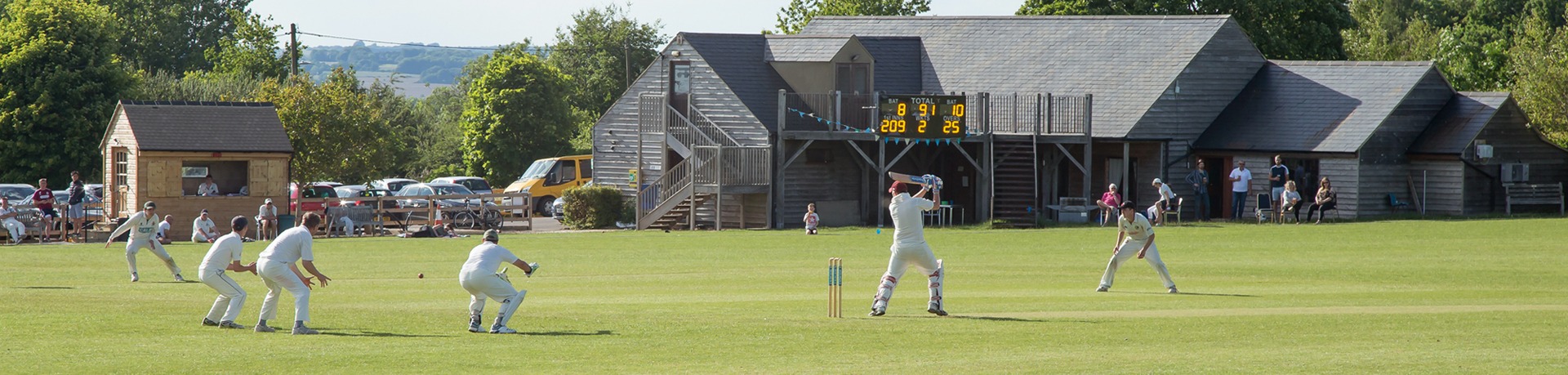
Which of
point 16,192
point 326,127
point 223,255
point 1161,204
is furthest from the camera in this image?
point 326,127

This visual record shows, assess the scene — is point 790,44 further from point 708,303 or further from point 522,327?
point 522,327

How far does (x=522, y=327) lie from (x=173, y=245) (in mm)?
19680

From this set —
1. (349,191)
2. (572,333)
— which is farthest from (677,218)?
(572,333)

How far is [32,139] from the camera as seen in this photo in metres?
51.5

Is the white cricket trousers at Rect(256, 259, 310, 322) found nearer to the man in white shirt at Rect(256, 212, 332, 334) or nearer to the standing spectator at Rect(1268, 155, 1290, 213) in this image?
the man in white shirt at Rect(256, 212, 332, 334)

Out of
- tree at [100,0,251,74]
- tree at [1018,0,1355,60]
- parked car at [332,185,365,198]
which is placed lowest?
parked car at [332,185,365,198]

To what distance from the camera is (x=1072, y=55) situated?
4362cm

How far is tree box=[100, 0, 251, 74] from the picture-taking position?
91000 millimetres

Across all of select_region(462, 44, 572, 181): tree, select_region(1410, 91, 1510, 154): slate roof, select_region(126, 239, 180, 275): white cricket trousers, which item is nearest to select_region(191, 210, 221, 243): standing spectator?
select_region(126, 239, 180, 275): white cricket trousers

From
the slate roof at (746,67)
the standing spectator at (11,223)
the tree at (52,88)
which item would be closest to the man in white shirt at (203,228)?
the standing spectator at (11,223)

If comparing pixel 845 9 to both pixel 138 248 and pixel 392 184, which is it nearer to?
pixel 392 184

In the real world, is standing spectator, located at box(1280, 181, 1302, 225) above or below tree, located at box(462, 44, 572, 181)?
below

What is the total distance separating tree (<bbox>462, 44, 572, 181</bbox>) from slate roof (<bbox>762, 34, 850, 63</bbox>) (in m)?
24.0

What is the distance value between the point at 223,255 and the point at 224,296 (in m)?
0.48
